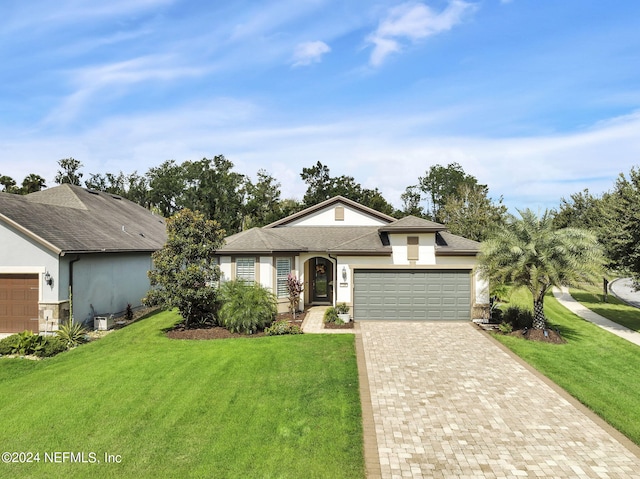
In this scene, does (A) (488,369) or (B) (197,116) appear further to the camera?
(B) (197,116)

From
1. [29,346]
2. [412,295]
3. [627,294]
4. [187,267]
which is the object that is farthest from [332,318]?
[627,294]

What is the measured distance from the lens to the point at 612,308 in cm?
2341

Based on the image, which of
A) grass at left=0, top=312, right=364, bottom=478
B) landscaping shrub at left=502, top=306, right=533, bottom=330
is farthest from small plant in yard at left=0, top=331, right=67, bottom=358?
landscaping shrub at left=502, top=306, right=533, bottom=330

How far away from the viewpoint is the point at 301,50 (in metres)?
15.0

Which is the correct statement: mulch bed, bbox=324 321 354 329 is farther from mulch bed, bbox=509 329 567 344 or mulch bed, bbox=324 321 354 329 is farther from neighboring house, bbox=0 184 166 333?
neighboring house, bbox=0 184 166 333

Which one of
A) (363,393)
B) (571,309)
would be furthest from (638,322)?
(363,393)

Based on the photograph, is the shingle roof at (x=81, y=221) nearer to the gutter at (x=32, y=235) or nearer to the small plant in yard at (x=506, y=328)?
the gutter at (x=32, y=235)

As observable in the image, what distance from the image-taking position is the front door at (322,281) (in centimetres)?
2316

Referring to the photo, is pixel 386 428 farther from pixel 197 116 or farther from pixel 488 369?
pixel 197 116

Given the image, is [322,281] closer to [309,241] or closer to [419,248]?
[309,241]

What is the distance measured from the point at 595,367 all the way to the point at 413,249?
8385 millimetres

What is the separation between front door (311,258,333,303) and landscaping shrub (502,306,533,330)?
9918 millimetres

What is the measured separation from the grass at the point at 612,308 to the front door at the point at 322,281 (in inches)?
515

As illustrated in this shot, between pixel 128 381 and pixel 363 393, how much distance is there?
6535 millimetres
